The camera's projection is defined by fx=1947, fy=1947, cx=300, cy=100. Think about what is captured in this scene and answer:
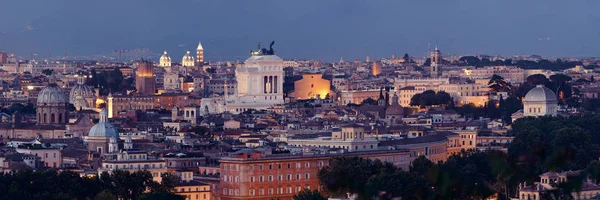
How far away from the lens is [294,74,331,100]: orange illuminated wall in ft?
378

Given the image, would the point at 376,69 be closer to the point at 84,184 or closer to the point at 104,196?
the point at 84,184

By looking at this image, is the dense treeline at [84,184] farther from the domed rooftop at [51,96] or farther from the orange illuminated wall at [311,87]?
the orange illuminated wall at [311,87]

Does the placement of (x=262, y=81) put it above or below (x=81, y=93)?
above

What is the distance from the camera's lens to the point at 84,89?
365 ft

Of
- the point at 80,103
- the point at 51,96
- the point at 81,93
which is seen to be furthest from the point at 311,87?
the point at 51,96

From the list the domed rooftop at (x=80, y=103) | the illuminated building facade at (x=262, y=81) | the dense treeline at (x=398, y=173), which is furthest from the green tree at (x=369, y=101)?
the dense treeline at (x=398, y=173)

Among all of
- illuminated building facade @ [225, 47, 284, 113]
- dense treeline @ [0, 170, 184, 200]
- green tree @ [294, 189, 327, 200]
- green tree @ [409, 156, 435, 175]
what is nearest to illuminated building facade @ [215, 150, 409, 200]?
dense treeline @ [0, 170, 184, 200]

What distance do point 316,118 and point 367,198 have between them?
66672 mm

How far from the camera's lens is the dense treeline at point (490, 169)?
18.2 metres

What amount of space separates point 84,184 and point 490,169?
10103mm

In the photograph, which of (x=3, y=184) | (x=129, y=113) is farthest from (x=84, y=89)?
(x=3, y=184)

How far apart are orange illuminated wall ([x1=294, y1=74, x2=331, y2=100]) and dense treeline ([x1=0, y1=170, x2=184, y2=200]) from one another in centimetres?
6421

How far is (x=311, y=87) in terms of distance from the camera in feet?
384

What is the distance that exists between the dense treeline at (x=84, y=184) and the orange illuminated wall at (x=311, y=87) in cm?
6421
